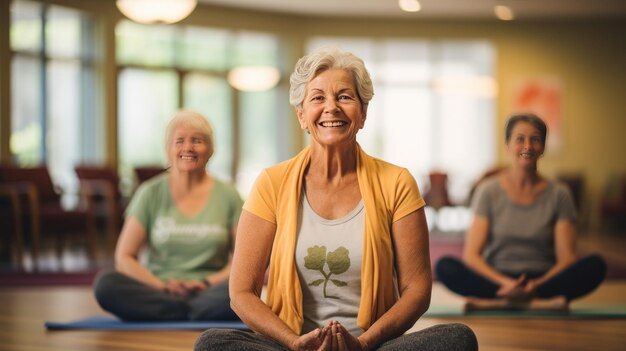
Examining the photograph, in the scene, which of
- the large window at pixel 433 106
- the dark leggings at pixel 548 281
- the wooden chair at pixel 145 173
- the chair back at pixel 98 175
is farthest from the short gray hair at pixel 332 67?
the large window at pixel 433 106

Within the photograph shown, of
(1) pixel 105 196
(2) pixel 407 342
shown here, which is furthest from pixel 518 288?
(1) pixel 105 196

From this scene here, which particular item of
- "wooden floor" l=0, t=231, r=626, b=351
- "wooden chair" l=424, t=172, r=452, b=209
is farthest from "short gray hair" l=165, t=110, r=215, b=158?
"wooden chair" l=424, t=172, r=452, b=209

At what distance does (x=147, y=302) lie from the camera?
160 inches

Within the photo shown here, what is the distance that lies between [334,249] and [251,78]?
38.3 feet

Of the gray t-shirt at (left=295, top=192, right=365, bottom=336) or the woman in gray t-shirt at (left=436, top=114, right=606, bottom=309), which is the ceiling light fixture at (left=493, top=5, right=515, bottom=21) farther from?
the gray t-shirt at (left=295, top=192, right=365, bottom=336)

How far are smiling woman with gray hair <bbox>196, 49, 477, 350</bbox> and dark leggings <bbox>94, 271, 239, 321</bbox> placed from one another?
1.73 m

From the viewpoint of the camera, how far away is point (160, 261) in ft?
13.4

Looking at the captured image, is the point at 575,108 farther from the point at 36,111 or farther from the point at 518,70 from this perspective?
the point at 36,111

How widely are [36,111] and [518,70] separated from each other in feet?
24.6

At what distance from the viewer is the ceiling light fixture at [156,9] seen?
29.7 ft

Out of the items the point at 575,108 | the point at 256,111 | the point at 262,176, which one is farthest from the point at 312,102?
the point at 575,108

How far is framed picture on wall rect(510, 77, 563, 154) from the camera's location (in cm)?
1468

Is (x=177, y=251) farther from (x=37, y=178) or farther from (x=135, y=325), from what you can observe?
(x=37, y=178)

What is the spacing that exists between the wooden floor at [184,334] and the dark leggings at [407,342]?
49.2 inches
